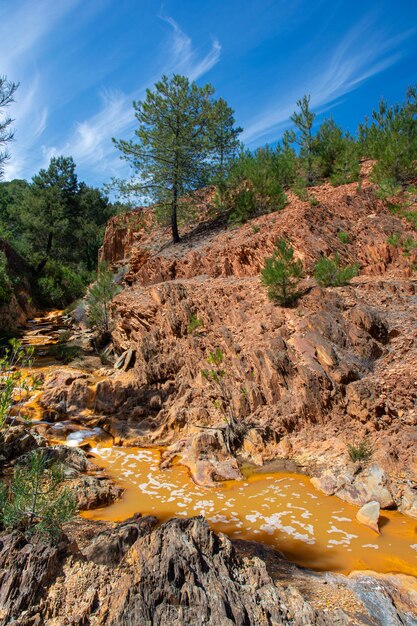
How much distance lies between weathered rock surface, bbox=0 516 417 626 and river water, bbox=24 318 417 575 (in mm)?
729

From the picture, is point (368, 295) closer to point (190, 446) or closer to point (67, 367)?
point (190, 446)

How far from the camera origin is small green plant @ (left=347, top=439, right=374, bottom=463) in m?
5.70

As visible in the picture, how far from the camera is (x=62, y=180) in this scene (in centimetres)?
2709

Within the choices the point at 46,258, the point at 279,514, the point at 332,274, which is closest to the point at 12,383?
the point at 279,514

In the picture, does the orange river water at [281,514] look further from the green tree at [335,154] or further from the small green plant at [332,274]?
the green tree at [335,154]

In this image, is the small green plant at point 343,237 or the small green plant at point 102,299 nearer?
the small green plant at point 343,237

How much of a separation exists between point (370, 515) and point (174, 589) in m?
3.06

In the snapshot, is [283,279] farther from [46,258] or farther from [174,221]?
[46,258]

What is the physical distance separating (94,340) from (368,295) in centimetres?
1049

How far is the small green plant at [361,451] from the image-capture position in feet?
18.7

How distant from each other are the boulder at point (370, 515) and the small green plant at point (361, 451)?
3.69 feet

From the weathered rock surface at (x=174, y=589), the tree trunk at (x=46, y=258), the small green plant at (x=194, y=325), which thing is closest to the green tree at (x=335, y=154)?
the small green plant at (x=194, y=325)

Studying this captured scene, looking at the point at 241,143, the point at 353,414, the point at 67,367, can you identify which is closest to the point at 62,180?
the point at 241,143

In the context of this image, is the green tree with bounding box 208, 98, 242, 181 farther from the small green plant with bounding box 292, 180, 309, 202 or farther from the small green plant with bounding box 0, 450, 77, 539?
the small green plant with bounding box 0, 450, 77, 539
